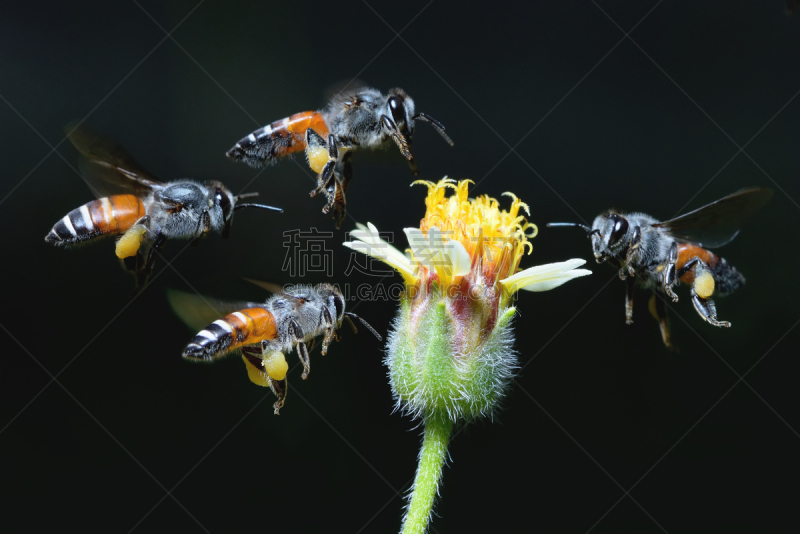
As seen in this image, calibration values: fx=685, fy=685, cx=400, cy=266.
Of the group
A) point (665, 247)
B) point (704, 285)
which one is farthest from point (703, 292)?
point (665, 247)

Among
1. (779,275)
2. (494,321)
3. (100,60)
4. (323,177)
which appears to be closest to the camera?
(494,321)

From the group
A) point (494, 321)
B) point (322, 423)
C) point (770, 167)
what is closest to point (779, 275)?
point (770, 167)

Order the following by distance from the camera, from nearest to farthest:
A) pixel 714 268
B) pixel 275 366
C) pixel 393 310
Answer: pixel 275 366 → pixel 714 268 → pixel 393 310

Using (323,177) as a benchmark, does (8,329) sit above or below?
below

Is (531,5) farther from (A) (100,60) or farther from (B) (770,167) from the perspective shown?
(A) (100,60)

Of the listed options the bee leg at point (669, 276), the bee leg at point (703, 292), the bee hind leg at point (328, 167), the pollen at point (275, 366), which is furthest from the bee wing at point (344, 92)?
the bee leg at point (703, 292)

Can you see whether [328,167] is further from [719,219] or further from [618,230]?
[719,219]

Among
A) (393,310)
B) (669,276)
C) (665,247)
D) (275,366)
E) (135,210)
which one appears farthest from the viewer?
(393,310)

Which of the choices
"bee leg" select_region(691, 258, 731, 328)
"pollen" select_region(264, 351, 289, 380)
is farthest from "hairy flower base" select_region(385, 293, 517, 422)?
"bee leg" select_region(691, 258, 731, 328)
